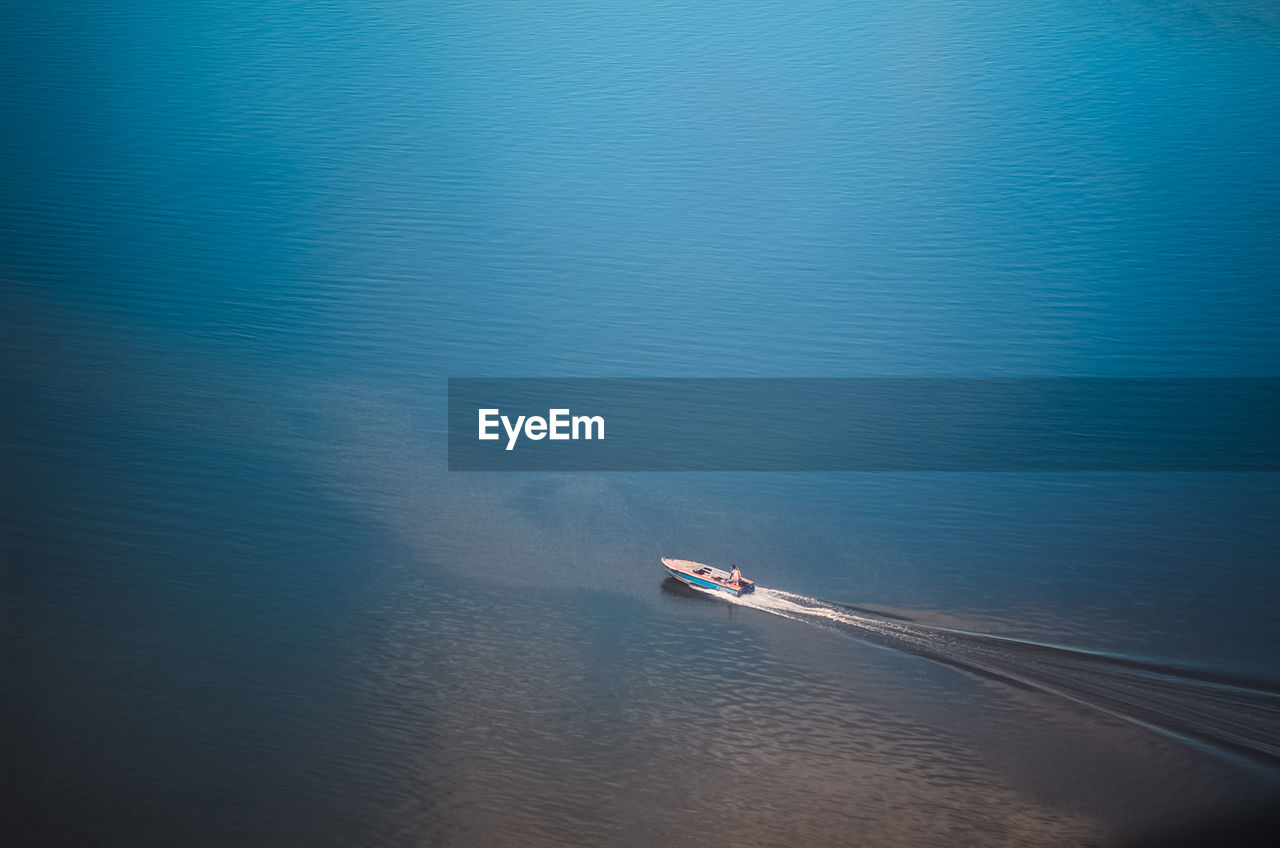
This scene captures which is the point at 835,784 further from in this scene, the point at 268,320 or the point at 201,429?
the point at 268,320

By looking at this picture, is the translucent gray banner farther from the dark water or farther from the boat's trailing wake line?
the boat's trailing wake line

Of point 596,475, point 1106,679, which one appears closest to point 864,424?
point 596,475

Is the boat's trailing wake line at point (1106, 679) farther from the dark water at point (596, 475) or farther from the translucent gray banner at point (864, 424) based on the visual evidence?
the translucent gray banner at point (864, 424)

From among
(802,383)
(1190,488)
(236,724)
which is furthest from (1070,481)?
(236,724)

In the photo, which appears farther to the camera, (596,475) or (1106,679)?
(596,475)

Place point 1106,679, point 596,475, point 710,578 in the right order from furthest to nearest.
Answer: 1. point 596,475
2. point 710,578
3. point 1106,679

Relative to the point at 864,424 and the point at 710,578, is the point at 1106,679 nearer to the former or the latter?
the point at 710,578

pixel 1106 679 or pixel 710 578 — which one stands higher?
pixel 710 578

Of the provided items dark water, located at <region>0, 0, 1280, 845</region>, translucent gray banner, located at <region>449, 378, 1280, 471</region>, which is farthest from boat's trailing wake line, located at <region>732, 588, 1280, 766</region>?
translucent gray banner, located at <region>449, 378, 1280, 471</region>
